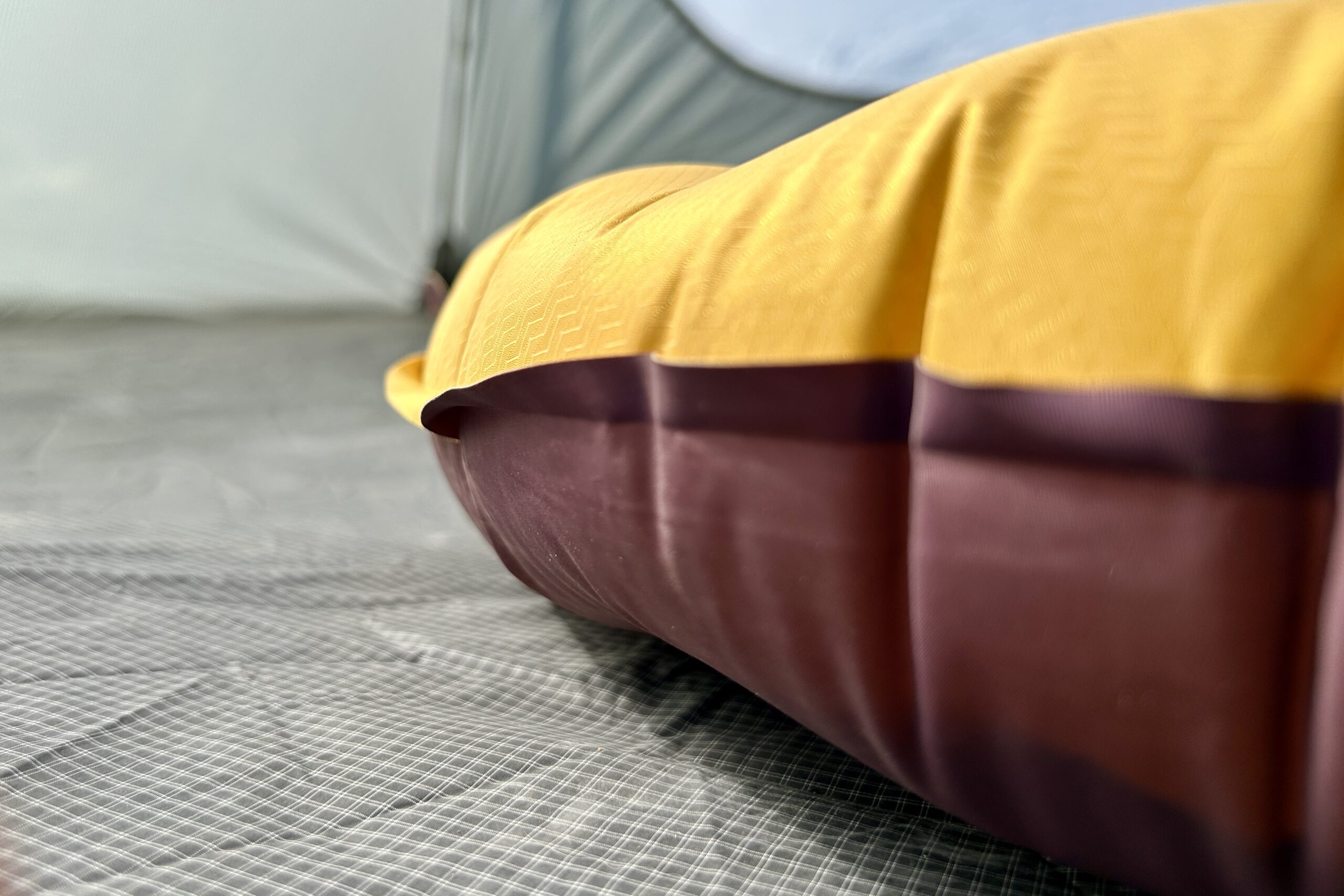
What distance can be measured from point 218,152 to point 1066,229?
1.69 metres

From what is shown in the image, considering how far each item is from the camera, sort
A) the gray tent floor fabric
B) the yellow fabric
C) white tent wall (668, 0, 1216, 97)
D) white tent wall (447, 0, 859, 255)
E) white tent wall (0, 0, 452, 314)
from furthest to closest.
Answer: white tent wall (0, 0, 452, 314) < white tent wall (447, 0, 859, 255) < white tent wall (668, 0, 1216, 97) < the gray tent floor fabric < the yellow fabric

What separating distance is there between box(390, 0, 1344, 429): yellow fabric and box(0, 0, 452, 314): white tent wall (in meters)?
1.52

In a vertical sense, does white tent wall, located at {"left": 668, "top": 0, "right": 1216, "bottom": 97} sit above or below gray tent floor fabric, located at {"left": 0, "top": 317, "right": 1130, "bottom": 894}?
above

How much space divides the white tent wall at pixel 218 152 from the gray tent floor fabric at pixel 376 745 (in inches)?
36.5

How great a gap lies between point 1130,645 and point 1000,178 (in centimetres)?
10

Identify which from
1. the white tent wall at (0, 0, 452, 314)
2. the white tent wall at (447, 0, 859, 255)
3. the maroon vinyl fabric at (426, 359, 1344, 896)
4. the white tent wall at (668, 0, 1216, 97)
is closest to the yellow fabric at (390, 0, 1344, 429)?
the maroon vinyl fabric at (426, 359, 1344, 896)

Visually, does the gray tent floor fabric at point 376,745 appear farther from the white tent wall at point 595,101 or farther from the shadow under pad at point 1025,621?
the white tent wall at point 595,101

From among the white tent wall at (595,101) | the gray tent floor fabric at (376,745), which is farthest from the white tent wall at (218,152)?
the gray tent floor fabric at (376,745)

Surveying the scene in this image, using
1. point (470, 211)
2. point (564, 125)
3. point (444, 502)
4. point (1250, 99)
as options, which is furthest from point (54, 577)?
point (470, 211)

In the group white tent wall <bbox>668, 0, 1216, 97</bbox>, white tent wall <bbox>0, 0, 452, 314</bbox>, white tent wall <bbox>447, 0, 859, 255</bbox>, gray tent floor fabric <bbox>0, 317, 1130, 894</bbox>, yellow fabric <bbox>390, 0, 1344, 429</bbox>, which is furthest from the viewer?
white tent wall <bbox>0, 0, 452, 314</bbox>

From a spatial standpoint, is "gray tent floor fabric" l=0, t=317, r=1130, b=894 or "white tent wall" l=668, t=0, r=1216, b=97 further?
"white tent wall" l=668, t=0, r=1216, b=97

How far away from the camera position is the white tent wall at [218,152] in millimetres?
1433

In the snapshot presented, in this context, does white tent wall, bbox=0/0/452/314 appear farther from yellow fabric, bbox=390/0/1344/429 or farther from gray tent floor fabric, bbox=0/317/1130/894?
yellow fabric, bbox=390/0/1344/429

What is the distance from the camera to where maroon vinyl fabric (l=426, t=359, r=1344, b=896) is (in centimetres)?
18
